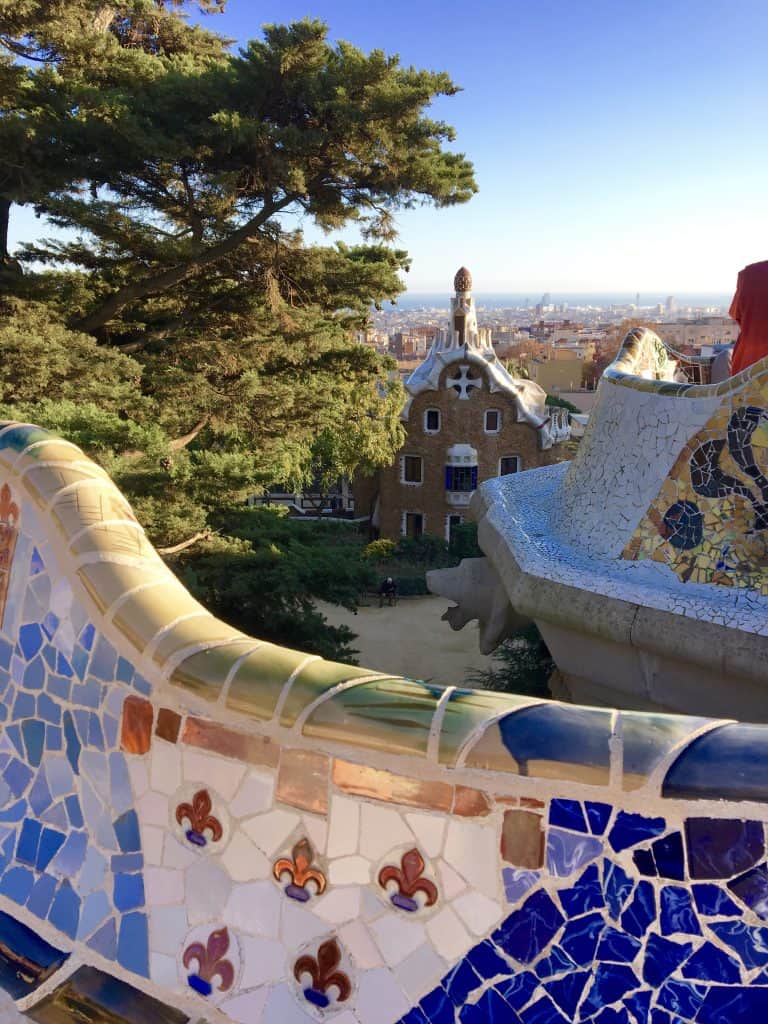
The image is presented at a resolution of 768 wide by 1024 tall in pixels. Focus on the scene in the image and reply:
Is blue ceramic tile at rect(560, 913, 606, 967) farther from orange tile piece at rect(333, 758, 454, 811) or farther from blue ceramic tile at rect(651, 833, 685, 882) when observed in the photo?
orange tile piece at rect(333, 758, 454, 811)

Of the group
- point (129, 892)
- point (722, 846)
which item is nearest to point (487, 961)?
point (722, 846)

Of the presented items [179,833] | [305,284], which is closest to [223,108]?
[305,284]

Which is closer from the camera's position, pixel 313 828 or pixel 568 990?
pixel 568 990

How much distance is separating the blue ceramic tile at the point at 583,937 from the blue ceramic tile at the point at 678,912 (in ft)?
0.41

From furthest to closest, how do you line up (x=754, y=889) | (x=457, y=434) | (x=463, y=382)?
(x=457, y=434) → (x=463, y=382) → (x=754, y=889)

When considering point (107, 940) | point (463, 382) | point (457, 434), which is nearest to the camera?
point (107, 940)

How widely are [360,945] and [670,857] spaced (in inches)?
28.5

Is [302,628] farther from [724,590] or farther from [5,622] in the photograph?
[5,622]

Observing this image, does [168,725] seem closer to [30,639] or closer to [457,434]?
[30,639]

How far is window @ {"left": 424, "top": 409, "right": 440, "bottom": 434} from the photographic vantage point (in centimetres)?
1856

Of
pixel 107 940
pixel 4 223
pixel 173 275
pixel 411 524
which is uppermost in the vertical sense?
pixel 4 223

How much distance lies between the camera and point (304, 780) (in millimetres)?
1937

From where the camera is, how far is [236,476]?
8461 millimetres

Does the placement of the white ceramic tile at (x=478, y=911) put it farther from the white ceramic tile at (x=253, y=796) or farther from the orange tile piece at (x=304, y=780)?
the white ceramic tile at (x=253, y=796)
